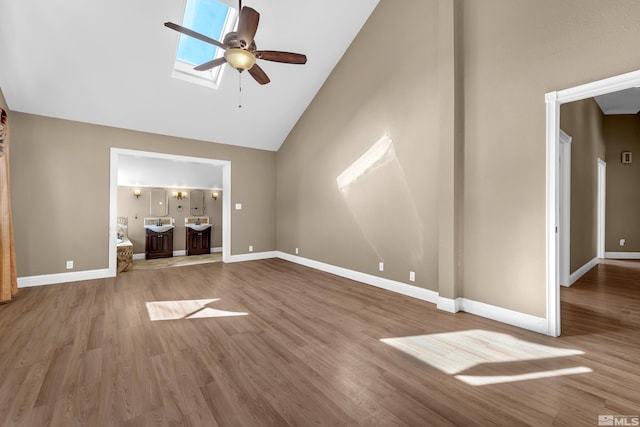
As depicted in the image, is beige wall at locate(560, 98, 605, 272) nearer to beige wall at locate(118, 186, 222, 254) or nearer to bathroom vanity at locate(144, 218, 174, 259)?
beige wall at locate(118, 186, 222, 254)

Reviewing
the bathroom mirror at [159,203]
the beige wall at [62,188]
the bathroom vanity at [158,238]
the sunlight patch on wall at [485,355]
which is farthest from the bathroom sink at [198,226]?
the sunlight patch on wall at [485,355]

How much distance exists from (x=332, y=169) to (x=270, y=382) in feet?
12.6

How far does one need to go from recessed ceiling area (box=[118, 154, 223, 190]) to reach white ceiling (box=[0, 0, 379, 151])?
1935mm

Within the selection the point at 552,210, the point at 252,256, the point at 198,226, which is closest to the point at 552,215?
the point at 552,210

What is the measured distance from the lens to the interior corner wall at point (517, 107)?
7.48ft

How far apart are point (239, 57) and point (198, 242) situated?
6423mm

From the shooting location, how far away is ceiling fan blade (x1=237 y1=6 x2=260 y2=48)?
2561mm

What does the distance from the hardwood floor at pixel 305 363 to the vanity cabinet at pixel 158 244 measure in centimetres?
365

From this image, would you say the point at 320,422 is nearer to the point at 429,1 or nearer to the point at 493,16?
the point at 493,16

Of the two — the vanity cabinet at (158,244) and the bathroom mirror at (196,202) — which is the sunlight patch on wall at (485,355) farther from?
the bathroom mirror at (196,202)

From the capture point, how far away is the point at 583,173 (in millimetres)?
4715

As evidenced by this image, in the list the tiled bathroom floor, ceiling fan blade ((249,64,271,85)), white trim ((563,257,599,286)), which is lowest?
the tiled bathroom floor

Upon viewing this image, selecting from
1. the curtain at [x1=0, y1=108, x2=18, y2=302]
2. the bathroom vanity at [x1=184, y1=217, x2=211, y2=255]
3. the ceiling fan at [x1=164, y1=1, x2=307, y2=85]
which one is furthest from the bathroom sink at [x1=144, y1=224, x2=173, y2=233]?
the ceiling fan at [x1=164, y1=1, x2=307, y2=85]

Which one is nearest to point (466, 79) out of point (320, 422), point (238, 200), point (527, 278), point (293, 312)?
point (527, 278)
